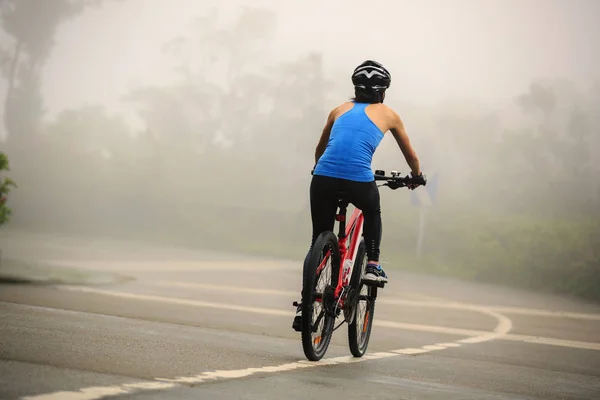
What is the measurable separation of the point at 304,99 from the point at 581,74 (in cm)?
797

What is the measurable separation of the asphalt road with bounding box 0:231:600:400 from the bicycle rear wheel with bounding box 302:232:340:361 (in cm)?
17

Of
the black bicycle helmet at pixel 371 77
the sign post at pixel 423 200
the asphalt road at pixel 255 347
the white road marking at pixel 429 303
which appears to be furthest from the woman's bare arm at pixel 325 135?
the sign post at pixel 423 200

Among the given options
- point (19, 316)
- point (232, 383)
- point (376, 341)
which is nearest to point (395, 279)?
point (376, 341)

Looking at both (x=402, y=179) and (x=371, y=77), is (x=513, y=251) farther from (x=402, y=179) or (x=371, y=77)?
(x=371, y=77)

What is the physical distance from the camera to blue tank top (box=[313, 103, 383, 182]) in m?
6.67

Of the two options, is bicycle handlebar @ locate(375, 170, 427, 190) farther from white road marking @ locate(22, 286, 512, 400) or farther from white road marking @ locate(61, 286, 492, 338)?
white road marking @ locate(61, 286, 492, 338)

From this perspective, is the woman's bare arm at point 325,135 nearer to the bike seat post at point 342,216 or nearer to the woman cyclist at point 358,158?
the woman cyclist at point 358,158

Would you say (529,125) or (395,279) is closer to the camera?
(395,279)

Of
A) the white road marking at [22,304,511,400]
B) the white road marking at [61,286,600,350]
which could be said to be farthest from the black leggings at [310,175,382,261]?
the white road marking at [61,286,600,350]

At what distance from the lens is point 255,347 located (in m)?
7.53

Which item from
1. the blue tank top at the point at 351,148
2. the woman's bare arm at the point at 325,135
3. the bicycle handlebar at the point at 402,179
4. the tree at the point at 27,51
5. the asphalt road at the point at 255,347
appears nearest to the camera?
the asphalt road at the point at 255,347

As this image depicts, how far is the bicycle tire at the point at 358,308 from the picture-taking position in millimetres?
6992

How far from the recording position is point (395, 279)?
70.9 feet

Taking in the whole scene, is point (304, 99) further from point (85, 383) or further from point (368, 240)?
point (85, 383)
